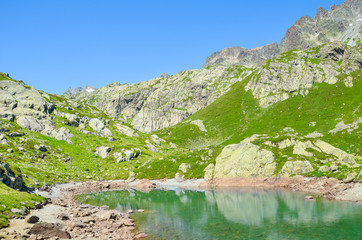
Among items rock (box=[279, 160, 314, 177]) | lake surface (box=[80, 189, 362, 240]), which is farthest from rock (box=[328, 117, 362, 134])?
lake surface (box=[80, 189, 362, 240])

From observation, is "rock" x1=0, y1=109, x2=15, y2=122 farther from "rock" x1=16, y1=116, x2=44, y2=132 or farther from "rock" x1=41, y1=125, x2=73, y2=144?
"rock" x1=41, y1=125, x2=73, y2=144

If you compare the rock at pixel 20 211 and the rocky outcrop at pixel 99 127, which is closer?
the rock at pixel 20 211

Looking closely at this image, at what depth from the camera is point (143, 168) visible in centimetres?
12338

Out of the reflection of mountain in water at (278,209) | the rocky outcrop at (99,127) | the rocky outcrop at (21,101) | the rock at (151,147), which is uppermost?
the rocky outcrop at (21,101)

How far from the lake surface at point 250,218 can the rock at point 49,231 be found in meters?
13.0

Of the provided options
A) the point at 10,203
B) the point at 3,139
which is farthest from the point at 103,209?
the point at 3,139

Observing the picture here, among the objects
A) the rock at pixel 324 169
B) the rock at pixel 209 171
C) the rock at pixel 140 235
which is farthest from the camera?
the rock at pixel 209 171

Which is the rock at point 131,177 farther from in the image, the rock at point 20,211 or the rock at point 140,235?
the rock at point 140,235

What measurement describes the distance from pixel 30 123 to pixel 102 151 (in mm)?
46715

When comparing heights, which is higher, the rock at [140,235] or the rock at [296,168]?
the rock at [296,168]

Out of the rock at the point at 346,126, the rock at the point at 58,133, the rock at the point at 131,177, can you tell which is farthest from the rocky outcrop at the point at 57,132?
the rock at the point at 346,126

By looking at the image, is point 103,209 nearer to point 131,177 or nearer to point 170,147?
point 131,177

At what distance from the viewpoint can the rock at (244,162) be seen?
89.4 meters

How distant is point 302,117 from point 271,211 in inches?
5356
